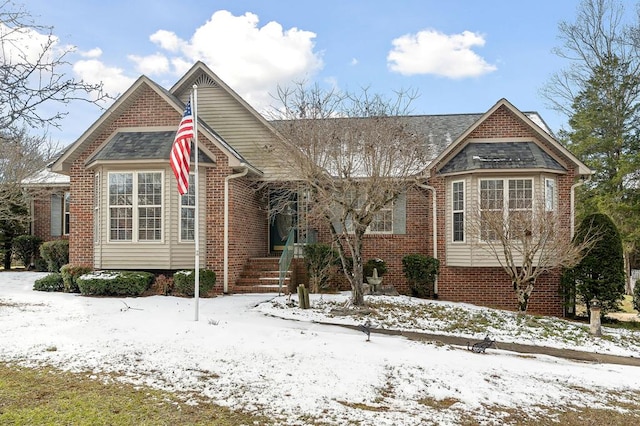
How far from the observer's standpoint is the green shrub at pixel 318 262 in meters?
15.6

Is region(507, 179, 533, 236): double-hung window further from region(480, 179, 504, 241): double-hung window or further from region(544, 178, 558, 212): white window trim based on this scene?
region(544, 178, 558, 212): white window trim

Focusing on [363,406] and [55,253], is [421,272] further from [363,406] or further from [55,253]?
[55,253]

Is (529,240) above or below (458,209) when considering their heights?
below

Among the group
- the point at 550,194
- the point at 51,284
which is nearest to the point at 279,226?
the point at 51,284

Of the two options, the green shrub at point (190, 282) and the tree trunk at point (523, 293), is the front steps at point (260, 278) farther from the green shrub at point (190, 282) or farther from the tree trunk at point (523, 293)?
the tree trunk at point (523, 293)

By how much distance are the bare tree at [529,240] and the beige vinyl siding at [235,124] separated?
752 centimetres

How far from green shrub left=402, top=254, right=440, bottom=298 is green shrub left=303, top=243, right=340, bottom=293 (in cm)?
238

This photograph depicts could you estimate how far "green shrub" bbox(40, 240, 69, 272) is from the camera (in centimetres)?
1855

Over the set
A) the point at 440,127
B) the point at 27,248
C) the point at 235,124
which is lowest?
the point at 27,248

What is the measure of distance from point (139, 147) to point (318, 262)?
642 centimetres

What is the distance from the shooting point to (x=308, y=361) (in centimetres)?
738

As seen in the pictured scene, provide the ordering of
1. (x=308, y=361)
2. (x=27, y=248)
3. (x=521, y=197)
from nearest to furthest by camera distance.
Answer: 1. (x=308, y=361)
2. (x=521, y=197)
3. (x=27, y=248)

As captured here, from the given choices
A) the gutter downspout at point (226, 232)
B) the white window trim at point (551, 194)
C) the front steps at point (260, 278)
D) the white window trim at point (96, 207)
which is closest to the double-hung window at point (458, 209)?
the white window trim at point (551, 194)

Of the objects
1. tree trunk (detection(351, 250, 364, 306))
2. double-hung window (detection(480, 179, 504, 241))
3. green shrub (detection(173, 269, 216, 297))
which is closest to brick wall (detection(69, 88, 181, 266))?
green shrub (detection(173, 269, 216, 297))
